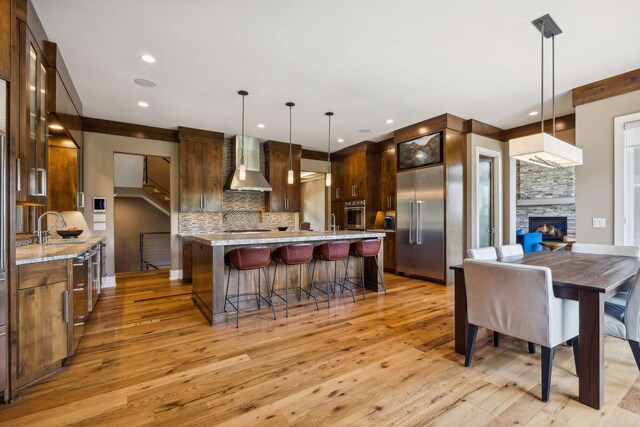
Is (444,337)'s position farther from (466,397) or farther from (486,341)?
(466,397)

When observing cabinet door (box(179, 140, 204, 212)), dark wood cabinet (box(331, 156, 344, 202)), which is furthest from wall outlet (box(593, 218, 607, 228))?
cabinet door (box(179, 140, 204, 212))

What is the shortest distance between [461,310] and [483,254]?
684 mm

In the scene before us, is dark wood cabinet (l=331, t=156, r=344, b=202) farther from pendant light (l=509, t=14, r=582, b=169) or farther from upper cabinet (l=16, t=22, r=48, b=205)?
upper cabinet (l=16, t=22, r=48, b=205)

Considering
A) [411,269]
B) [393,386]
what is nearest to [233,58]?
[393,386]

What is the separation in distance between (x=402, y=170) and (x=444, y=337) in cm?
358

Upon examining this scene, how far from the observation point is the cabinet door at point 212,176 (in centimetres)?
575

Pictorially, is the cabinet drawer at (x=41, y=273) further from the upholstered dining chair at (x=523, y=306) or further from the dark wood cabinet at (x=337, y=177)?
the dark wood cabinet at (x=337, y=177)

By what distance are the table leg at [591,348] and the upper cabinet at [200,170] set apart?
5.43 metres

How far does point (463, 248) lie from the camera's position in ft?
17.4

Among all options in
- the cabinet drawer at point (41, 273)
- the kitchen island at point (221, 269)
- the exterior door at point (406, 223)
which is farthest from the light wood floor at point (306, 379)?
the exterior door at point (406, 223)

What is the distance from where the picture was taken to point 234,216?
6.45 meters

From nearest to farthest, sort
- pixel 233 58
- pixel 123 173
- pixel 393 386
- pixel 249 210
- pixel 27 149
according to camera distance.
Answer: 1. pixel 393 386
2. pixel 27 149
3. pixel 233 58
4. pixel 249 210
5. pixel 123 173

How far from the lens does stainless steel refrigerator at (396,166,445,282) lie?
17.0 feet

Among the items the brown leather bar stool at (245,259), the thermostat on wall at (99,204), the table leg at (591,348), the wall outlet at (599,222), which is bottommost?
the table leg at (591,348)
